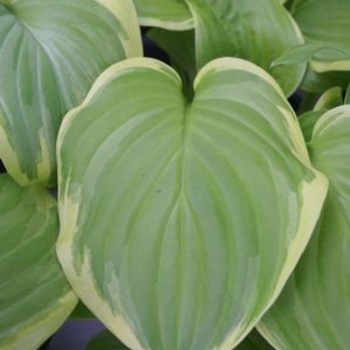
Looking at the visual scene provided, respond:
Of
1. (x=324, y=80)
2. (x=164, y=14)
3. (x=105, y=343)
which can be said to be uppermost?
(x=164, y=14)

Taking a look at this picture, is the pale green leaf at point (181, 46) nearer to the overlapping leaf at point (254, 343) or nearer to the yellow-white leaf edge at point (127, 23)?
the yellow-white leaf edge at point (127, 23)

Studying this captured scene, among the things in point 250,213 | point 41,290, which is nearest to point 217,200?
point 250,213

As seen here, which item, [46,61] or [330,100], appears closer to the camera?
[46,61]

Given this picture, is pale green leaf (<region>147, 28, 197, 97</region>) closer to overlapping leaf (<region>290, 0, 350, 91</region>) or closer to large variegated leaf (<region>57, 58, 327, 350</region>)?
overlapping leaf (<region>290, 0, 350, 91</region>)

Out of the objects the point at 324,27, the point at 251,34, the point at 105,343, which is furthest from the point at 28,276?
the point at 324,27

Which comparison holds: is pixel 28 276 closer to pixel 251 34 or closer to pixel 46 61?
pixel 46 61

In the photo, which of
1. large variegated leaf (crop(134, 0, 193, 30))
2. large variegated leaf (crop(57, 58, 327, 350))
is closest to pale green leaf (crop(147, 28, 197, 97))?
large variegated leaf (crop(134, 0, 193, 30))
